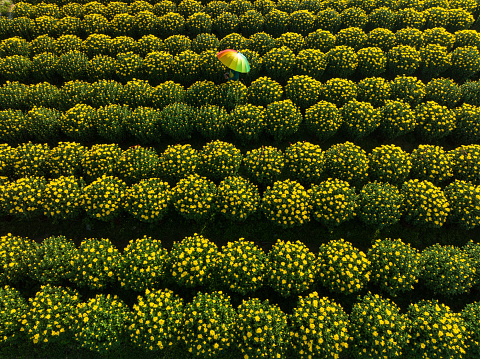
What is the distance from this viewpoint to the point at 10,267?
6.82 meters

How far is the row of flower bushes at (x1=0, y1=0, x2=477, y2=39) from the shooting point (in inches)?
522

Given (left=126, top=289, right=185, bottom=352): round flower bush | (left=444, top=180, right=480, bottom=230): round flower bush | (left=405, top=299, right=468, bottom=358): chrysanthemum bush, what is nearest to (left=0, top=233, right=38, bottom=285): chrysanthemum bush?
(left=126, top=289, right=185, bottom=352): round flower bush

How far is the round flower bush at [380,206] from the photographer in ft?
26.0

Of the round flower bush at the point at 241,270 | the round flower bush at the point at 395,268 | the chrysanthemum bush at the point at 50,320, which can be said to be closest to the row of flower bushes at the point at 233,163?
the round flower bush at the point at 395,268

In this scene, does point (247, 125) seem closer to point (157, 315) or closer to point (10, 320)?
point (157, 315)

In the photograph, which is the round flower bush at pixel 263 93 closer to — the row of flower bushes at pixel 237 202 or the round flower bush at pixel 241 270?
the row of flower bushes at pixel 237 202

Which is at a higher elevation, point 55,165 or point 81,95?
point 81,95

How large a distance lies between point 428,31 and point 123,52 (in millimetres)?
15158

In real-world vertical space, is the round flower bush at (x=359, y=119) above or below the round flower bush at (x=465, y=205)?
above

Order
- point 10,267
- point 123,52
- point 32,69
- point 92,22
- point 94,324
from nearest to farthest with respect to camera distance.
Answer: point 94,324 → point 10,267 → point 32,69 → point 123,52 → point 92,22

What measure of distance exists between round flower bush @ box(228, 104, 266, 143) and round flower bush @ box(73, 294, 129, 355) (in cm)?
681

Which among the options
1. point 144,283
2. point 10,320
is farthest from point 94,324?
point 10,320

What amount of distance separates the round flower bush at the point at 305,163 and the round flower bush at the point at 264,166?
401mm

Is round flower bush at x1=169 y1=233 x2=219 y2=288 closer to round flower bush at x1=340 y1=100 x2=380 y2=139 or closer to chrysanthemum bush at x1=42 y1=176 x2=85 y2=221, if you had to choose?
chrysanthemum bush at x1=42 y1=176 x2=85 y2=221
